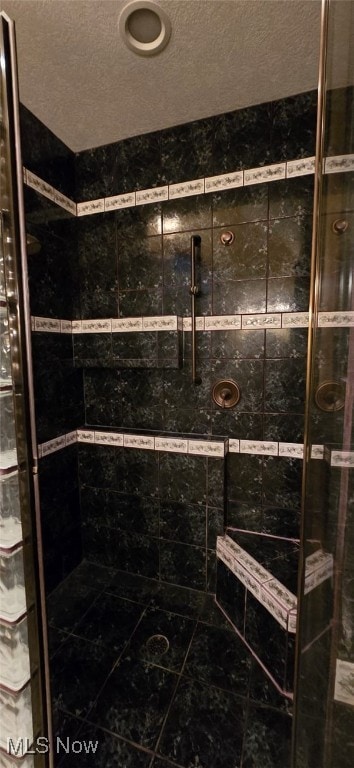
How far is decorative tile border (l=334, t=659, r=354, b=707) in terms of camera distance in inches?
26.3

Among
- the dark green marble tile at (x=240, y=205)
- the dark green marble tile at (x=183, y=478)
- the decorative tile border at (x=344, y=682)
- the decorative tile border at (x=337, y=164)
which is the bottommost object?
the decorative tile border at (x=344, y=682)

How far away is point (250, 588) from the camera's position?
1.24 metres

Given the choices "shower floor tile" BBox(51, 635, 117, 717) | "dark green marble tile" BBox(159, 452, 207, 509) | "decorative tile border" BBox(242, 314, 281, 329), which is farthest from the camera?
"dark green marble tile" BBox(159, 452, 207, 509)

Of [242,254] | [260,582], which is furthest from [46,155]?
[260,582]

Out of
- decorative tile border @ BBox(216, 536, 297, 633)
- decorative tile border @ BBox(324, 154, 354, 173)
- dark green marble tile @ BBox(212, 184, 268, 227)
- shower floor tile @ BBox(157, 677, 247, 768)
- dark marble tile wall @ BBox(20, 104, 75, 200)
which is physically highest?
dark marble tile wall @ BBox(20, 104, 75, 200)

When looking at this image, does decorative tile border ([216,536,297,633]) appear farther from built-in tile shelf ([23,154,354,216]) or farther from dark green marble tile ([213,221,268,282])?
built-in tile shelf ([23,154,354,216])

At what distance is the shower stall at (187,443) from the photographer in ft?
2.26

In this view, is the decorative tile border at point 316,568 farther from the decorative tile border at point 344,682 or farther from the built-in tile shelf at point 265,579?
the decorative tile border at point 344,682

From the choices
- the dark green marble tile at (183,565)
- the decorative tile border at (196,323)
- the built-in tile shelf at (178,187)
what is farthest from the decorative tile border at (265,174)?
the dark green marble tile at (183,565)

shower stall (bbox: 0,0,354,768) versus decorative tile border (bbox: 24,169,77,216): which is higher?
decorative tile border (bbox: 24,169,77,216)

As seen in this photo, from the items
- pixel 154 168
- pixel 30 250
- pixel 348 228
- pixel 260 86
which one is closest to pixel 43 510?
pixel 30 250

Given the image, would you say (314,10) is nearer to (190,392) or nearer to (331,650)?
(190,392)

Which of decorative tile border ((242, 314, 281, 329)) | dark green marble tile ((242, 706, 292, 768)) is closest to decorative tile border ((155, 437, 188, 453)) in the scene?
decorative tile border ((242, 314, 281, 329))

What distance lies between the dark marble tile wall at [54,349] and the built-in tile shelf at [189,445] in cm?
6
